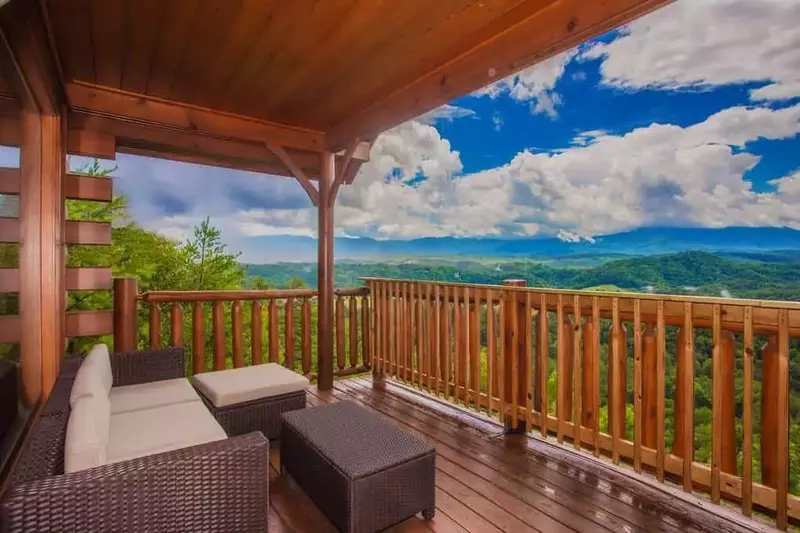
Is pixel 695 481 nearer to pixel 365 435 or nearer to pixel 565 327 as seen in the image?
pixel 565 327

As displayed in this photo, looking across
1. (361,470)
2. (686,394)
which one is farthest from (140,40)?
(686,394)

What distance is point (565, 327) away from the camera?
269cm

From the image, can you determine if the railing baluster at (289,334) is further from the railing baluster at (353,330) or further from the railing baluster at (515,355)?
the railing baluster at (515,355)

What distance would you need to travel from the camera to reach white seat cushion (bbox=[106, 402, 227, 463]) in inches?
67.9

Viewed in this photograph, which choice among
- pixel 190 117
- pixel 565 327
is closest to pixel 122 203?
pixel 190 117

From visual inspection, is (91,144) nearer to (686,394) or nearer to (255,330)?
(255,330)

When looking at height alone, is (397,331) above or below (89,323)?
below

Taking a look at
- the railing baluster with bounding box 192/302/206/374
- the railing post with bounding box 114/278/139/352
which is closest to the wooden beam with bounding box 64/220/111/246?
the railing post with bounding box 114/278/139/352

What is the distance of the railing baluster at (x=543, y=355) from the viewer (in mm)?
2799

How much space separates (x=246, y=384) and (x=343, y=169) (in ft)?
7.40

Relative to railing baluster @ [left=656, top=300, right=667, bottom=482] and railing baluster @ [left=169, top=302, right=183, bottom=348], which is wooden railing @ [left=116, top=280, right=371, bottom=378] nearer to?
railing baluster @ [left=169, top=302, right=183, bottom=348]

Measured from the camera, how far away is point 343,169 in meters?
4.07

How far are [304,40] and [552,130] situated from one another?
7720 millimetres

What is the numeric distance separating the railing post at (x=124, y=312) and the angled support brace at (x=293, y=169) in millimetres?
1686
